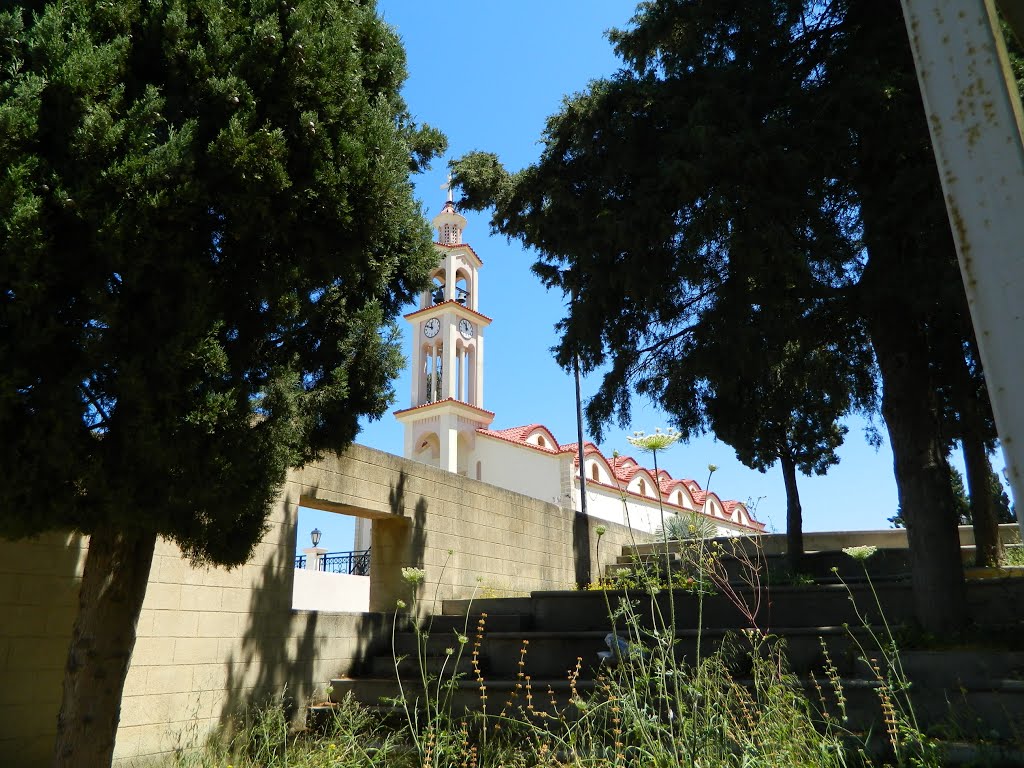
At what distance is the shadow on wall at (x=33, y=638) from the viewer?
14.2 ft

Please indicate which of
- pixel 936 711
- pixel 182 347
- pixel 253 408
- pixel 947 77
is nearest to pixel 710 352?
pixel 936 711

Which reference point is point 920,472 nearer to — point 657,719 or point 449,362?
point 657,719

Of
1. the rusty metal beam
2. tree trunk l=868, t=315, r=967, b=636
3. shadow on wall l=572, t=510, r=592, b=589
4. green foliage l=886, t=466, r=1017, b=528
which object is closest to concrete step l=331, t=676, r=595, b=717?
tree trunk l=868, t=315, r=967, b=636

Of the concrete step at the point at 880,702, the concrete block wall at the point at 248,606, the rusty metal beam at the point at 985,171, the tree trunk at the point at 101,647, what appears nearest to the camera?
the rusty metal beam at the point at 985,171

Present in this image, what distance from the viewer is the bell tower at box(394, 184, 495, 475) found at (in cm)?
2220

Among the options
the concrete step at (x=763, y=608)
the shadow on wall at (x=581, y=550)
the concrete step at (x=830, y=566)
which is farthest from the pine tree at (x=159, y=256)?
the shadow on wall at (x=581, y=550)

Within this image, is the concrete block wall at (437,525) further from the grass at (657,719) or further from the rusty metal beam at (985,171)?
the rusty metal beam at (985,171)

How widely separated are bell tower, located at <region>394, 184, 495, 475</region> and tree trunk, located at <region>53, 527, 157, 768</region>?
58.0ft

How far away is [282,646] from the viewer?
20.1ft

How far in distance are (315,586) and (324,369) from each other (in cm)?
671

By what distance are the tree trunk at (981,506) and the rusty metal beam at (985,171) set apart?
787 cm

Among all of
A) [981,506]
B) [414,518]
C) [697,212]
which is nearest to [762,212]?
[697,212]

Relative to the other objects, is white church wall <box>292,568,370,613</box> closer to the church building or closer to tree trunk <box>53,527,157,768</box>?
tree trunk <box>53,527,157,768</box>

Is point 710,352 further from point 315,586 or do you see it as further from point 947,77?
Result: point 315,586
